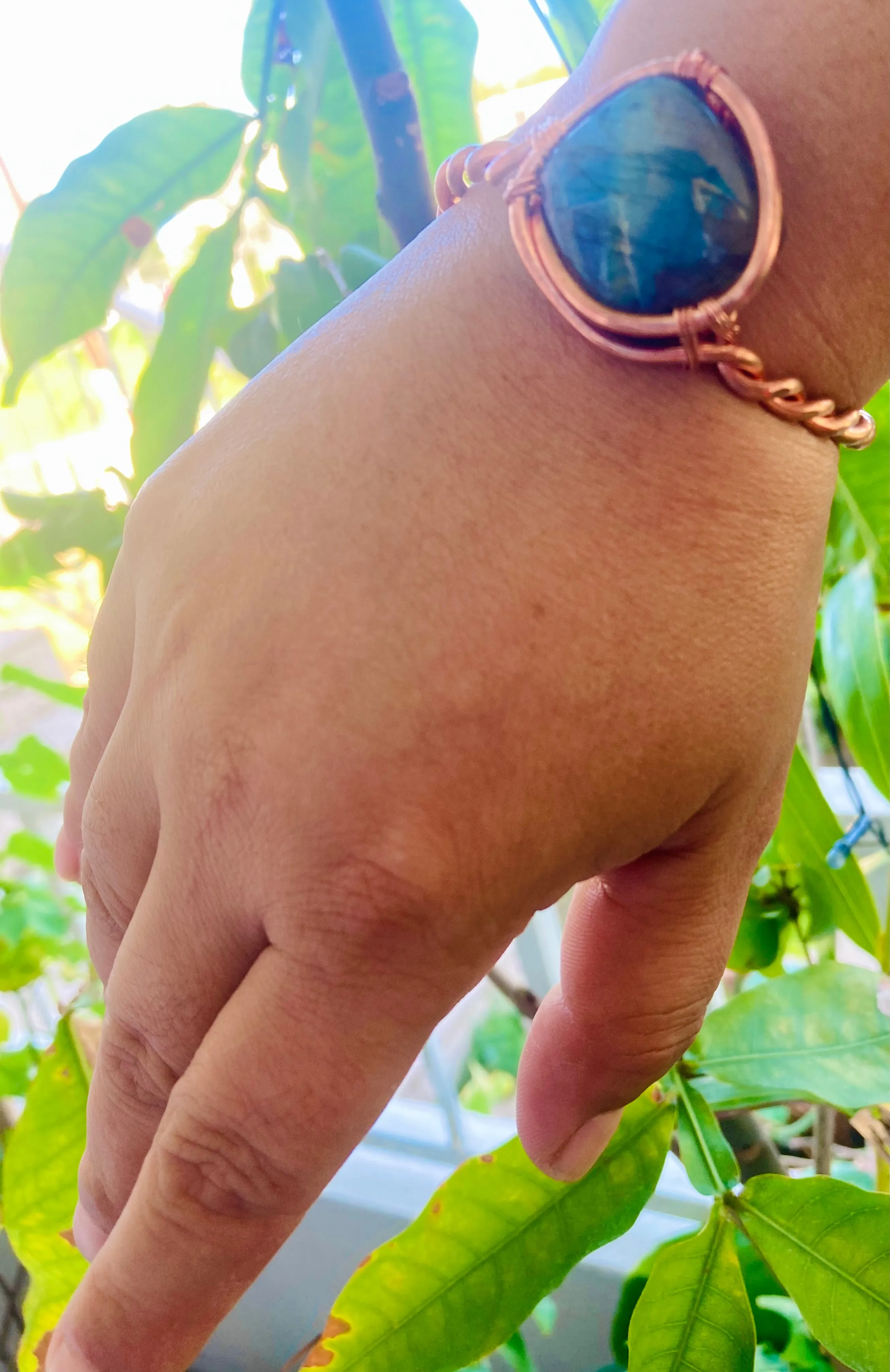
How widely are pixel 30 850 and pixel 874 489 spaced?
895 mm

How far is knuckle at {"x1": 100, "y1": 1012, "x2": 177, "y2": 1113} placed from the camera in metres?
0.35

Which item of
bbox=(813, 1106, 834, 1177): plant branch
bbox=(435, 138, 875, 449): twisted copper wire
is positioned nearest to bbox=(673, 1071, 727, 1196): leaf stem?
bbox=(813, 1106, 834, 1177): plant branch

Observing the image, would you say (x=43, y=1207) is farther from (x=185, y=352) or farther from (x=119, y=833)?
(x=185, y=352)

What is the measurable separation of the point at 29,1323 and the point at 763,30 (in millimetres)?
840

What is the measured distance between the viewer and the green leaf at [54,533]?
2.26ft

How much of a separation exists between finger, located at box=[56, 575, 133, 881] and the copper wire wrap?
0.22 m

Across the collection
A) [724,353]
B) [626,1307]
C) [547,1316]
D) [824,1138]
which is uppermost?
[724,353]

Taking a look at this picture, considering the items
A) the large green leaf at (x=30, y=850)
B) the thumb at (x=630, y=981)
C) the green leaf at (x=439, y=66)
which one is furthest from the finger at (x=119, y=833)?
the large green leaf at (x=30, y=850)

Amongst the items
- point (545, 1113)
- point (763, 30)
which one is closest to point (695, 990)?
point (545, 1113)

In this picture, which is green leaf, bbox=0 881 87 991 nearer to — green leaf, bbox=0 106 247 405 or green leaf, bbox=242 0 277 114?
green leaf, bbox=0 106 247 405

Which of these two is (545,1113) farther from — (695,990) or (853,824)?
(853,824)

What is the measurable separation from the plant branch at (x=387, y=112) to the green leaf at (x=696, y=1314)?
53 centimetres

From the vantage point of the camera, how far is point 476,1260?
1.40ft

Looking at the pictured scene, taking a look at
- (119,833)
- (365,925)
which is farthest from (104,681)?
(365,925)
